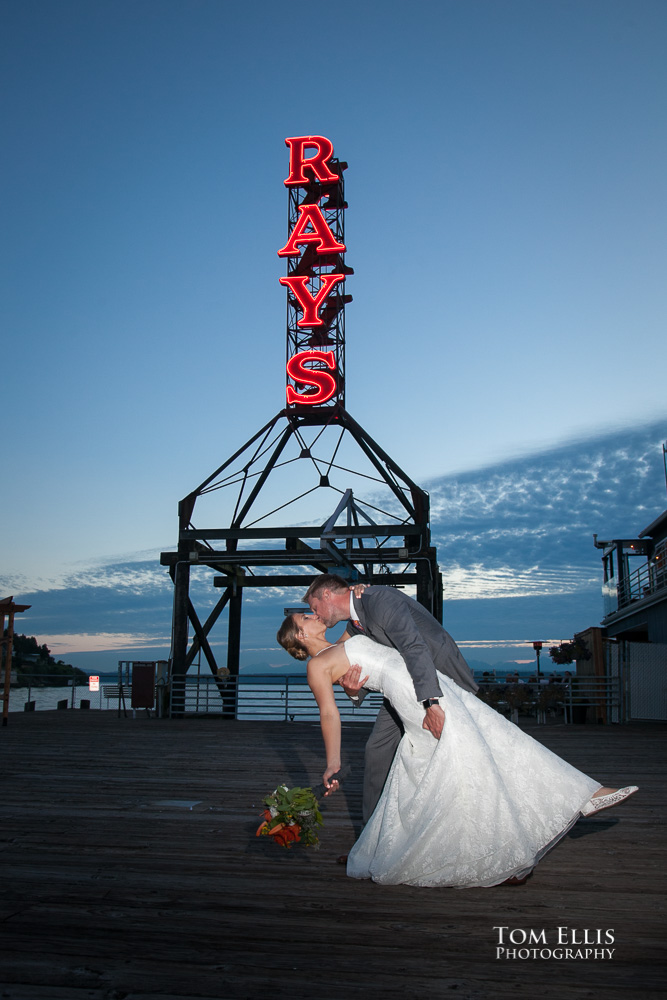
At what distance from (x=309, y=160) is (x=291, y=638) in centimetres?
2321

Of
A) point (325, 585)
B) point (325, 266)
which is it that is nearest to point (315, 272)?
point (325, 266)

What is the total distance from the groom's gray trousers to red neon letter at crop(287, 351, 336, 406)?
17.5 meters

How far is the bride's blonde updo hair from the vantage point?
3824mm

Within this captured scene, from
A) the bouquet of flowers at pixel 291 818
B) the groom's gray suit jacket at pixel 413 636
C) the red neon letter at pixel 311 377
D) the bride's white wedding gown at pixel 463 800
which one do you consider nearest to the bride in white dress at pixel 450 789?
the bride's white wedding gown at pixel 463 800

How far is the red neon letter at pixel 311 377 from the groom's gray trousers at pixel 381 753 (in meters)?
17.5

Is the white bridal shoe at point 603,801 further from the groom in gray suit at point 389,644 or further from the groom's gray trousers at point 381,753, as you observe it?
the groom's gray trousers at point 381,753

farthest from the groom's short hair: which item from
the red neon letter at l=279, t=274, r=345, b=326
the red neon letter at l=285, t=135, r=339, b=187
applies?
the red neon letter at l=285, t=135, r=339, b=187

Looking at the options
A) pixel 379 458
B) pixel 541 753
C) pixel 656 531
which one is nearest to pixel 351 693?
pixel 541 753

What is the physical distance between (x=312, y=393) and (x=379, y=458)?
106 inches

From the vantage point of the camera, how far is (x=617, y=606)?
Result: 28.4m

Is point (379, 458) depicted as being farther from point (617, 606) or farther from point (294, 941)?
point (294, 941)

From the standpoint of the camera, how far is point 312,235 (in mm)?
22812

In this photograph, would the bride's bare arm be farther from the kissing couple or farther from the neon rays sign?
the neon rays sign

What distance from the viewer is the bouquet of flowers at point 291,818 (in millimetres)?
4090
